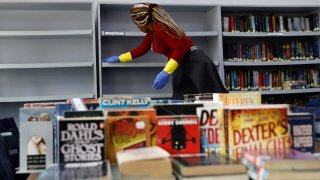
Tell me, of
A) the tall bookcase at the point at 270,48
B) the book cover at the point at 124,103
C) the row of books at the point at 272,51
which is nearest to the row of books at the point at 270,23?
the tall bookcase at the point at 270,48

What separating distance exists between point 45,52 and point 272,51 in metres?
2.61

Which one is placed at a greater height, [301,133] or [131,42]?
[131,42]

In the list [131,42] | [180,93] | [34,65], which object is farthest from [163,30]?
[34,65]

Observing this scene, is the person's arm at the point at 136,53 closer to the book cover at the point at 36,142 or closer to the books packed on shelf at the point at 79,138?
the book cover at the point at 36,142

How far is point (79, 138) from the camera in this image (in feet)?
3.19

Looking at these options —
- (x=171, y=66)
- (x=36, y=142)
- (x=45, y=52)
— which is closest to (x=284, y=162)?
(x=36, y=142)

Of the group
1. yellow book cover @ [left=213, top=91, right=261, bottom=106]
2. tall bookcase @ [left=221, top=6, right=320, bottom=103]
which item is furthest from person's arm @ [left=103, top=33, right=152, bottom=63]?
yellow book cover @ [left=213, top=91, right=261, bottom=106]

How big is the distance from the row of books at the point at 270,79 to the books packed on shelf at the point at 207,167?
303cm

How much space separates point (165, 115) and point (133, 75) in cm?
282

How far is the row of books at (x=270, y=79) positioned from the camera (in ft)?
12.9

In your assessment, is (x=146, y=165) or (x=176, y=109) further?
(x=176, y=109)

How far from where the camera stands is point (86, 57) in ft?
12.4

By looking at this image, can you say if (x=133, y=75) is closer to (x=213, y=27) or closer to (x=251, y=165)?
(x=213, y=27)

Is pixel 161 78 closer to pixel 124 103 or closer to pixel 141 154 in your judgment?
pixel 124 103
